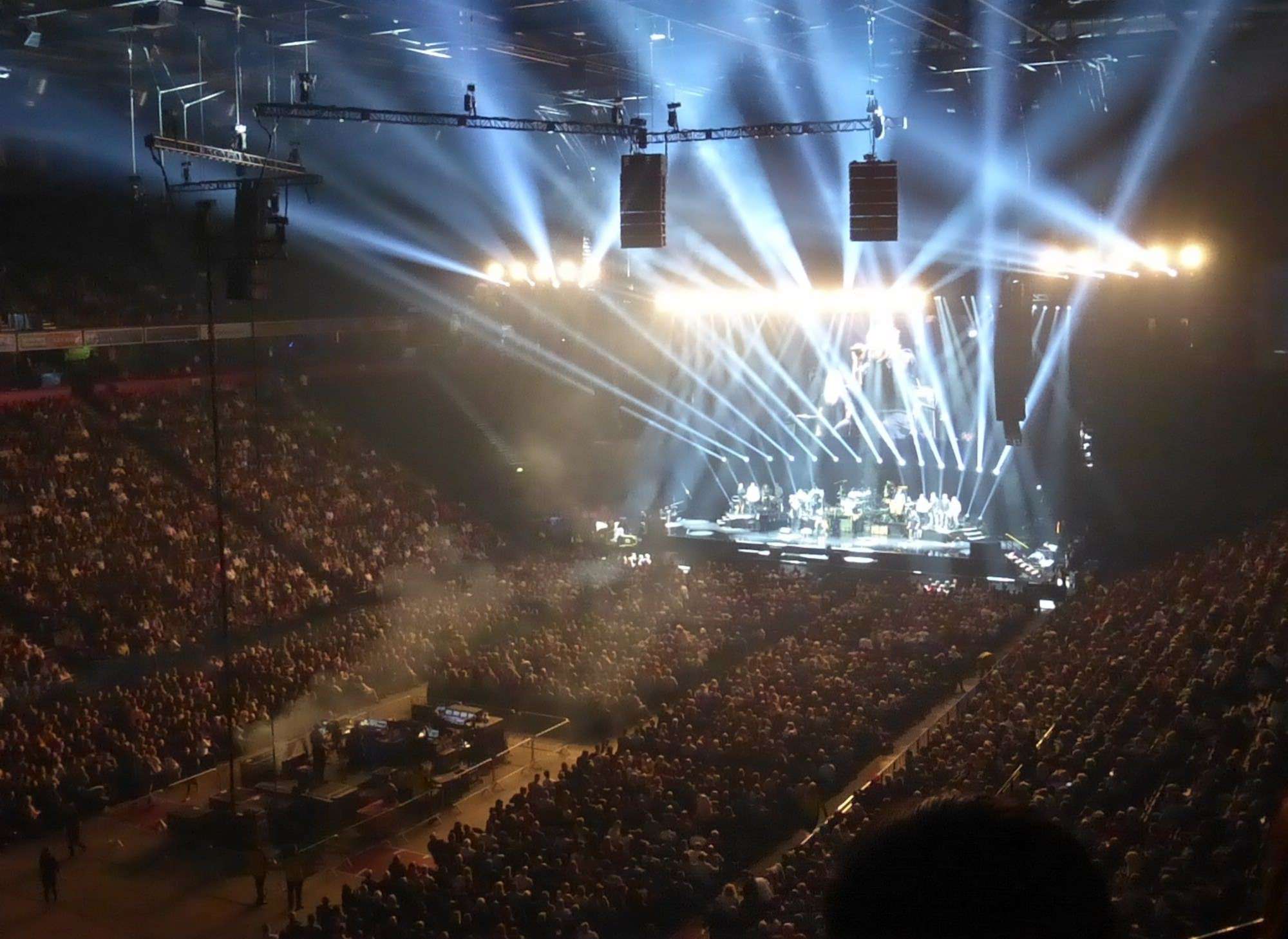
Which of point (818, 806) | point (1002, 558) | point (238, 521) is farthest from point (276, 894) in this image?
point (1002, 558)

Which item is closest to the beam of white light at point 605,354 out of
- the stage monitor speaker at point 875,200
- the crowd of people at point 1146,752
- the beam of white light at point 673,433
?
the beam of white light at point 673,433

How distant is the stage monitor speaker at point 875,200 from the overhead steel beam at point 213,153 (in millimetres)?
6848

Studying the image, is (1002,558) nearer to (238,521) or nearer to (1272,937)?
(238,521)

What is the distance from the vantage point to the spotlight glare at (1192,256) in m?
17.3

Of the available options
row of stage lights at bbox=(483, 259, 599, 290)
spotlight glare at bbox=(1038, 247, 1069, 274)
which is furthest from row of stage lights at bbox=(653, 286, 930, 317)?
spotlight glare at bbox=(1038, 247, 1069, 274)

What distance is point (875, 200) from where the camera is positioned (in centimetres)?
1182

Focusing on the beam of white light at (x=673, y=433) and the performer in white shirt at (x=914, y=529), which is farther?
the beam of white light at (x=673, y=433)

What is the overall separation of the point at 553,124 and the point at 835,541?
11.6 metres

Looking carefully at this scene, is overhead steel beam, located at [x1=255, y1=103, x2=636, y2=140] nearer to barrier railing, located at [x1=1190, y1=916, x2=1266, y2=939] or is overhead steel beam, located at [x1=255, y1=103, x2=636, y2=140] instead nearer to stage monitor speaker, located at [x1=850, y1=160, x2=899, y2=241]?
stage monitor speaker, located at [x1=850, y1=160, x2=899, y2=241]

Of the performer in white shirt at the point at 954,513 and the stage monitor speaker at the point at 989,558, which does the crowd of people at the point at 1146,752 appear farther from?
the performer in white shirt at the point at 954,513

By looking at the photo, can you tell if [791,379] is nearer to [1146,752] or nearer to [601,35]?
[601,35]

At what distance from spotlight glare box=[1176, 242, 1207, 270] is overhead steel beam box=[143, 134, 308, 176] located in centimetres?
1258

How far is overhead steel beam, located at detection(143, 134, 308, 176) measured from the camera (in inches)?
492

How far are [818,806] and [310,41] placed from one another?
11.4m
